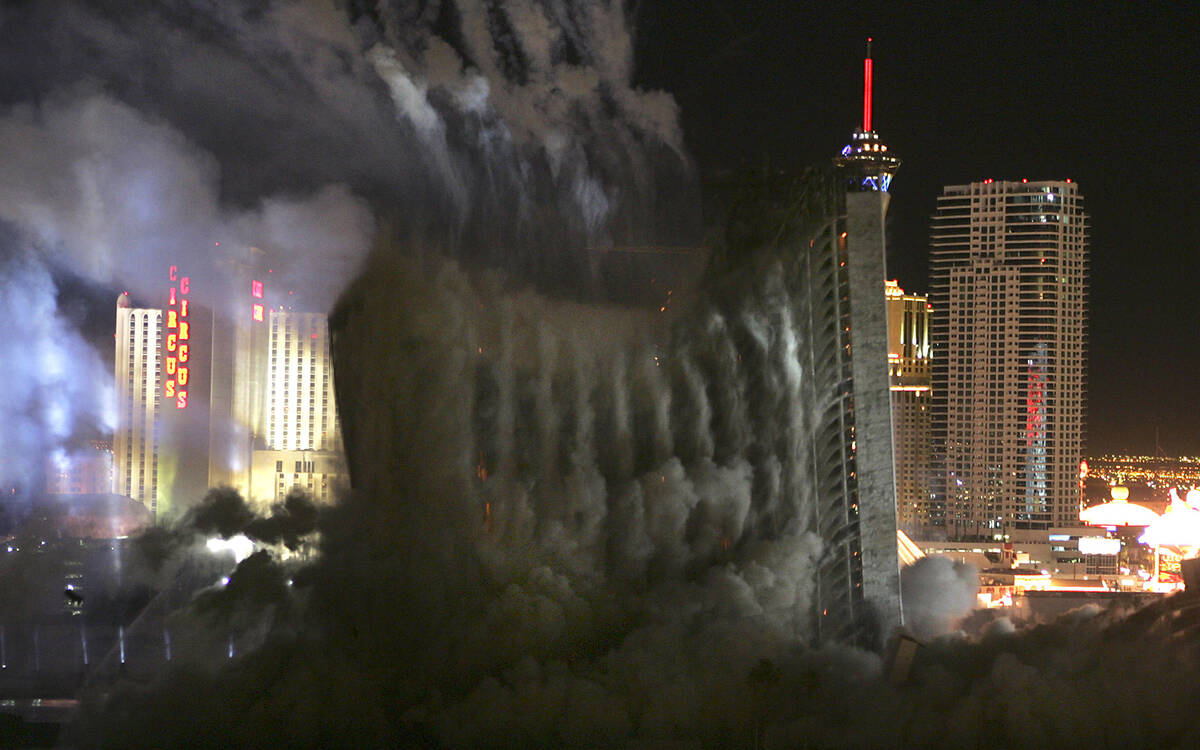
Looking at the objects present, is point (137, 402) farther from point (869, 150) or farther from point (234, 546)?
point (869, 150)

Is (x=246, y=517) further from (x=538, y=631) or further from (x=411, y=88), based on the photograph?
(x=411, y=88)

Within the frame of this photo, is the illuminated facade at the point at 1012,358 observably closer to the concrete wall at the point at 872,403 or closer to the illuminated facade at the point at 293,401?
the illuminated facade at the point at 293,401

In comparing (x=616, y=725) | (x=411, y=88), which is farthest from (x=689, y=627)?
(x=411, y=88)

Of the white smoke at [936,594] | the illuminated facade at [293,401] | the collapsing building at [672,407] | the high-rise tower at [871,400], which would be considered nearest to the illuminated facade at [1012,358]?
the white smoke at [936,594]

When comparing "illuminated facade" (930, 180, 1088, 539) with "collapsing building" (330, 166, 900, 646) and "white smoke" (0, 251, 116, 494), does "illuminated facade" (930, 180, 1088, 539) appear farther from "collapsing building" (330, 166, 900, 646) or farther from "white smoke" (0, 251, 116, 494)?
"collapsing building" (330, 166, 900, 646)

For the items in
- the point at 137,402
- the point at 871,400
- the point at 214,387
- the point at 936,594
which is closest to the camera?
the point at 871,400

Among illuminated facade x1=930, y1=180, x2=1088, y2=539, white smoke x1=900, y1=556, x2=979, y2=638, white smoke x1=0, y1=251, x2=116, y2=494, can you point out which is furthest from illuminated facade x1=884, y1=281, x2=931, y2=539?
white smoke x1=0, y1=251, x2=116, y2=494

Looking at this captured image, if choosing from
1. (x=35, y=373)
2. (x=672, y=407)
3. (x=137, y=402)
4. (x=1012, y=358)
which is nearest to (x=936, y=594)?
(x=672, y=407)
